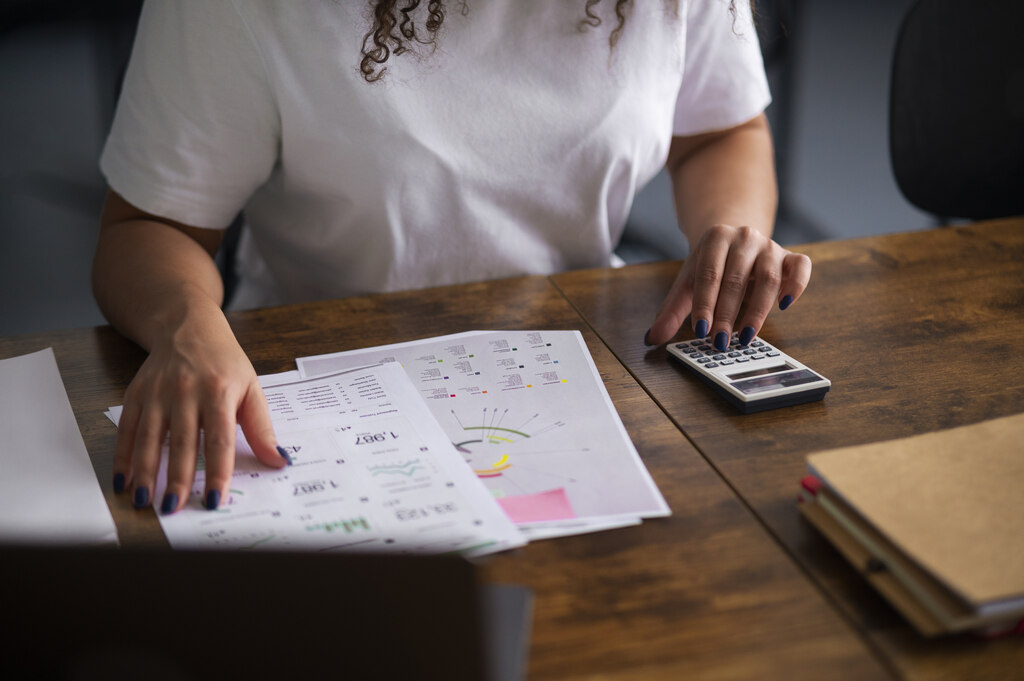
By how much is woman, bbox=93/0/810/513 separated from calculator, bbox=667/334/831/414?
0.06 ft

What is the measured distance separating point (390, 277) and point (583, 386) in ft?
1.19

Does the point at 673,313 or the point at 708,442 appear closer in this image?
the point at 708,442

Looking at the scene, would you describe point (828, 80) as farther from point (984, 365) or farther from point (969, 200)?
point (984, 365)

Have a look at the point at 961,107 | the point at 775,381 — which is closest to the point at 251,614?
the point at 775,381

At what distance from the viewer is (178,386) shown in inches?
23.4

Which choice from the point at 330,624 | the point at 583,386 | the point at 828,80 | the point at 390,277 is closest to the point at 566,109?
the point at 390,277

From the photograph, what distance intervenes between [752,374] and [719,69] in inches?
18.6

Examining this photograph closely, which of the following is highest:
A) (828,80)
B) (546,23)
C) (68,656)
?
(546,23)

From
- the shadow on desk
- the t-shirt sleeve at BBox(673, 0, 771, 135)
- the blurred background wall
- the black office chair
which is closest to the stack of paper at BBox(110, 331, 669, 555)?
the shadow on desk

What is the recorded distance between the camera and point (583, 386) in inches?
26.9

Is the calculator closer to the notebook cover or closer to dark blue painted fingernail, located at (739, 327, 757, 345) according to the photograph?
dark blue painted fingernail, located at (739, 327, 757, 345)

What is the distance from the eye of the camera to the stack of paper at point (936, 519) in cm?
41

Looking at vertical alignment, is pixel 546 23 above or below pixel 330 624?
above

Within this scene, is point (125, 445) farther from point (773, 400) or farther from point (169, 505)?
point (773, 400)
